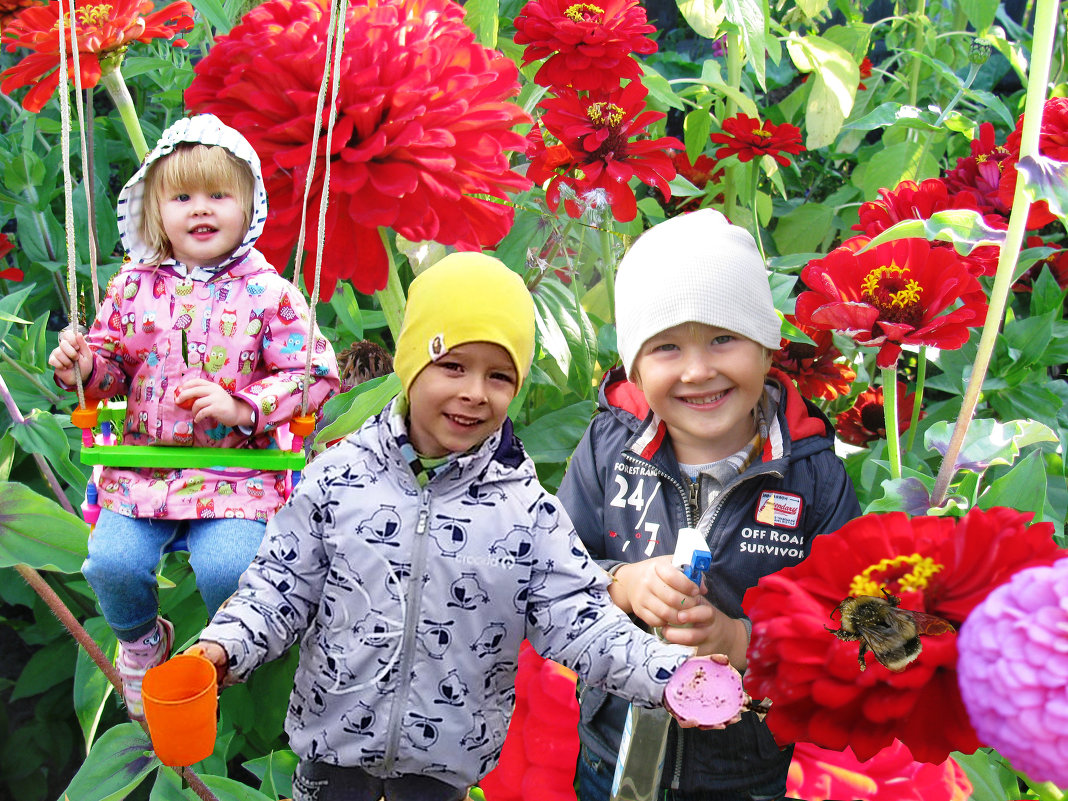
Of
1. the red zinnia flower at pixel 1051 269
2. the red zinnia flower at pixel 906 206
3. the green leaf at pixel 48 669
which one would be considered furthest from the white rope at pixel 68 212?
the red zinnia flower at pixel 1051 269

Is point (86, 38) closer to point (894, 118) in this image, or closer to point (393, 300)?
point (393, 300)

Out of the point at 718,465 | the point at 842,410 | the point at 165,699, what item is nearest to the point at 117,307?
the point at 165,699

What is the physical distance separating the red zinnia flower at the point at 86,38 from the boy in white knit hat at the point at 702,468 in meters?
0.39

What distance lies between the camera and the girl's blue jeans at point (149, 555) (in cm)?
63

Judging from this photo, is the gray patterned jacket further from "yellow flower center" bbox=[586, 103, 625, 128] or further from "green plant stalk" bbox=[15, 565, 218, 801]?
"yellow flower center" bbox=[586, 103, 625, 128]

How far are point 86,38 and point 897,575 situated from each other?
632 mm

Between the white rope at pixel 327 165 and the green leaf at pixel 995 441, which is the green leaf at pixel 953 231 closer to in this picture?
the green leaf at pixel 995 441

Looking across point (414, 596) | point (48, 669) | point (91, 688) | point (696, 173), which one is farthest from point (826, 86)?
point (48, 669)

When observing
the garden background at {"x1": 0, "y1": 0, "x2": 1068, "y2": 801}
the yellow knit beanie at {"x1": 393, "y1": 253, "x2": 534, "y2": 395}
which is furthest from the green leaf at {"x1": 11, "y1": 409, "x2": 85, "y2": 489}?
the yellow knit beanie at {"x1": 393, "y1": 253, "x2": 534, "y2": 395}

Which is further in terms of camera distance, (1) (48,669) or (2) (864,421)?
(1) (48,669)

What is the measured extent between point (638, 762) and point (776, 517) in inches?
7.4

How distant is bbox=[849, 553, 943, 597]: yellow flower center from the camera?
0.51 m

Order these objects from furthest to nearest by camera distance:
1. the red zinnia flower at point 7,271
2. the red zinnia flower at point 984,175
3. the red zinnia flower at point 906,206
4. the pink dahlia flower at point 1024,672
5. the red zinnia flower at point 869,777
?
the red zinnia flower at point 7,271 → the red zinnia flower at point 984,175 → the red zinnia flower at point 906,206 → the red zinnia flower at point 869,777 → the pink dahlia flower at point 1024,672

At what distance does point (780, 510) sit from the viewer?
73cm
